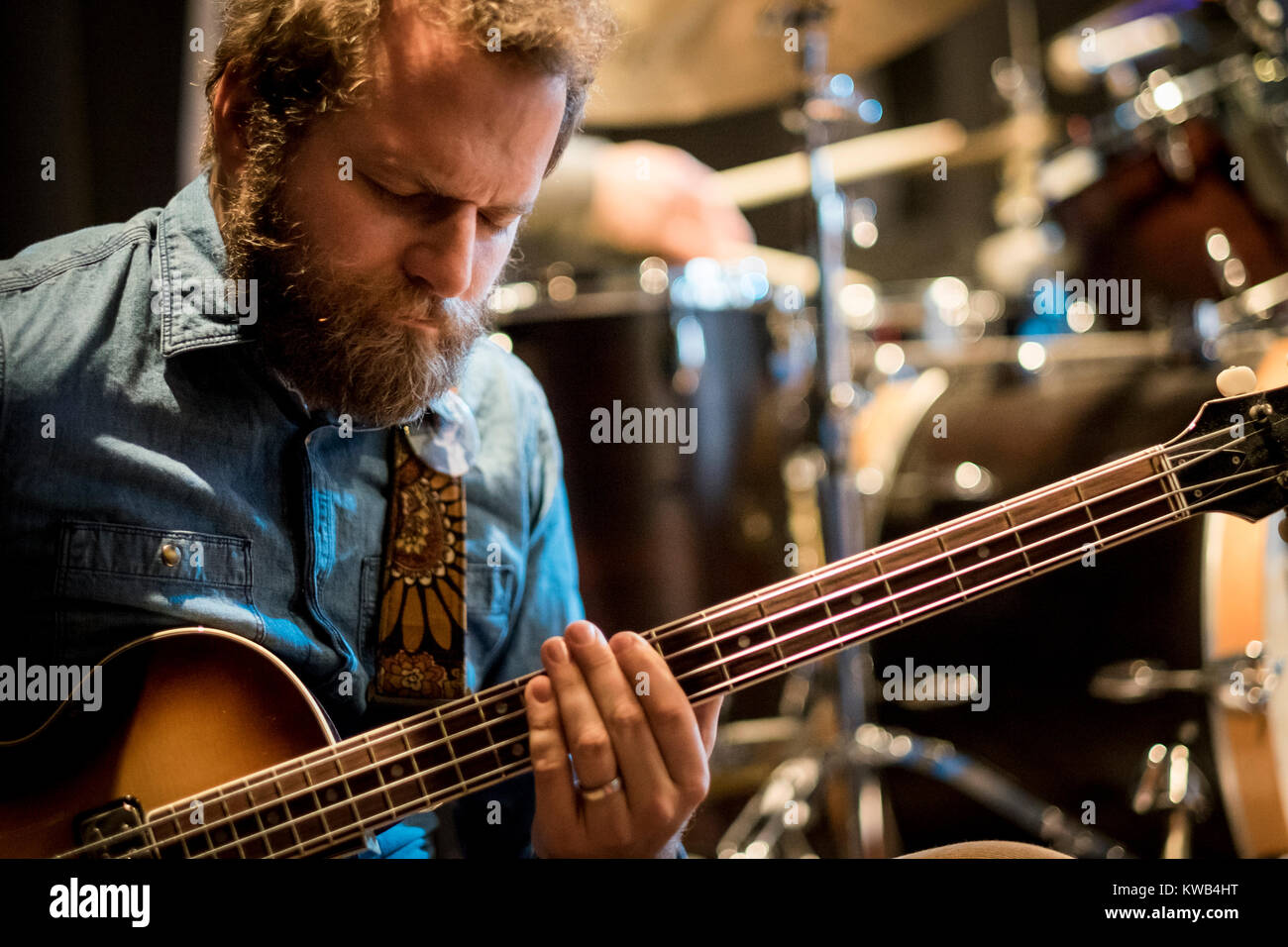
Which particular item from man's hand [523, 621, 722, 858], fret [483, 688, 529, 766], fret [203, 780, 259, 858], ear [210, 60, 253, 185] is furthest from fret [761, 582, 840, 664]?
ear [210, 60, 253, 185]

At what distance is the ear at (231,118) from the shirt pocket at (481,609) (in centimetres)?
38

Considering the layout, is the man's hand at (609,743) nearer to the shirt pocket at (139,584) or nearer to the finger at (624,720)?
the finger at (624,720)

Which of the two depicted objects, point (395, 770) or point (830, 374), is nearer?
point (395, 770)

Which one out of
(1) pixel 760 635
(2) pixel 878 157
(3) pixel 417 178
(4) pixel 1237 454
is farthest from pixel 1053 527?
(2) pixel 878 157

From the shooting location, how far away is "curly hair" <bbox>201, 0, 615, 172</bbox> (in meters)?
0.85

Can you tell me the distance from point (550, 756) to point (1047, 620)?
1.09 metres

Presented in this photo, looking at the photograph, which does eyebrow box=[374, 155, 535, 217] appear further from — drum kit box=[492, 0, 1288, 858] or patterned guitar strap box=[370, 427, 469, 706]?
drum kit box=[492, 0, 1288, 858]

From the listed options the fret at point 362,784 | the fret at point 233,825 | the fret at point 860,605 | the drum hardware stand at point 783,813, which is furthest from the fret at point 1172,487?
the drum hardware stand at point 783,813

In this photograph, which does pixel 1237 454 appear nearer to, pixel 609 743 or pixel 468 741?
pixel 609 743

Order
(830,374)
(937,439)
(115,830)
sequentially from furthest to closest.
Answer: (937,439)
(830,374)
(115,830)

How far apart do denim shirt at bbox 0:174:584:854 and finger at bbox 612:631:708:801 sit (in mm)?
219

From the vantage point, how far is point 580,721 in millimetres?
850
